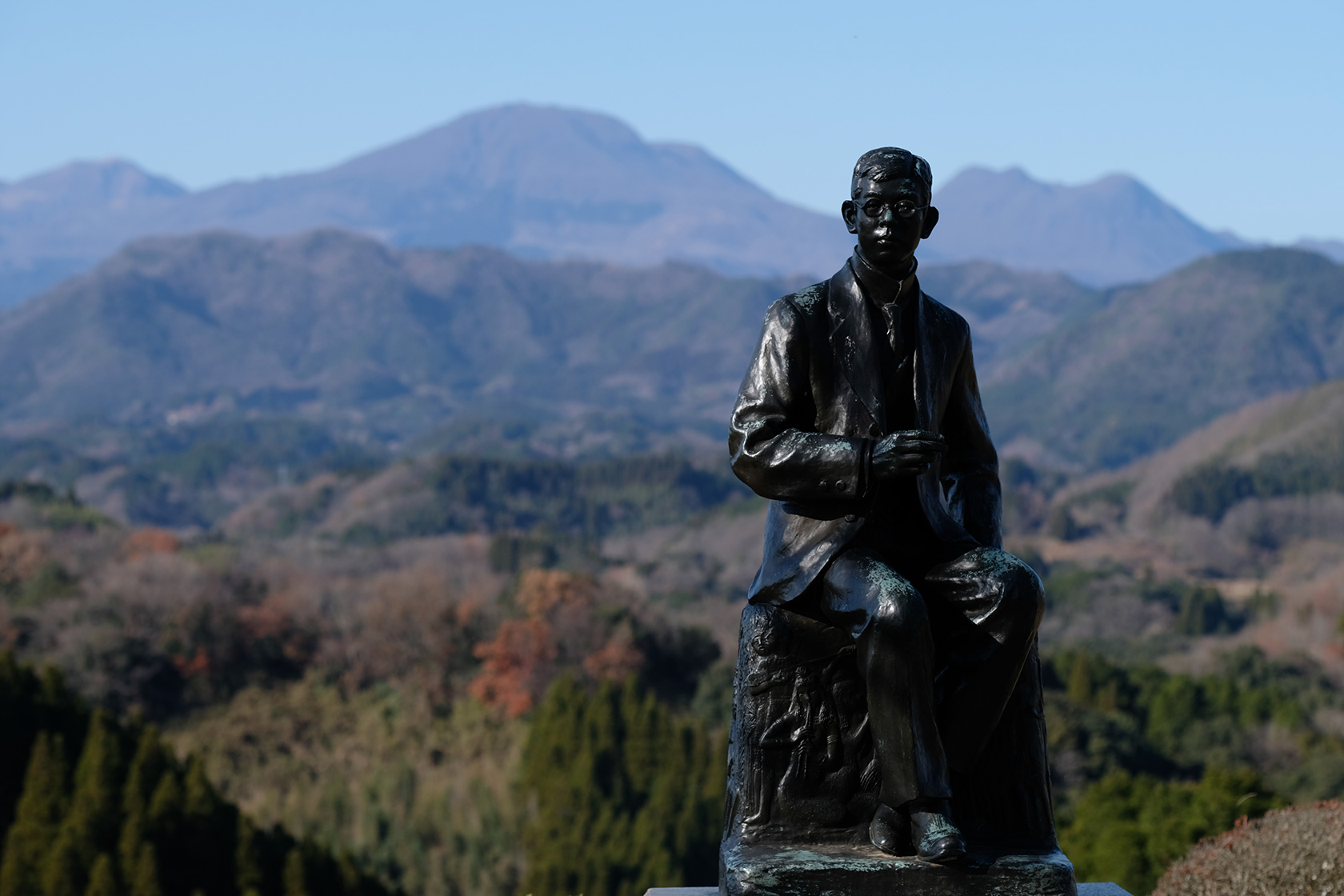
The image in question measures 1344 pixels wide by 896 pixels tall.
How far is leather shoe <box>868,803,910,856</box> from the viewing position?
18.0ft

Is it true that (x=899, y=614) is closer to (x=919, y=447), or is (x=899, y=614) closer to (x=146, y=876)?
(x=919, y=447)

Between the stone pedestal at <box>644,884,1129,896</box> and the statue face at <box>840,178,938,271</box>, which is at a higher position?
the statue face at <box>840,178,938,271</box>

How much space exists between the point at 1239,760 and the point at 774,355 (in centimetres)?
3341

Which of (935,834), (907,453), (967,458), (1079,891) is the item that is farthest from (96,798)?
(907,453)

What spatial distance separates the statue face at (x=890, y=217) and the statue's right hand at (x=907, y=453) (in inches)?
27.0

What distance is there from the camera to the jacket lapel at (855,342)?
581cm

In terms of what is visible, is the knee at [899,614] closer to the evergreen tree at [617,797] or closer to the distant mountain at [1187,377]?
the evergreen tree at [617,797]

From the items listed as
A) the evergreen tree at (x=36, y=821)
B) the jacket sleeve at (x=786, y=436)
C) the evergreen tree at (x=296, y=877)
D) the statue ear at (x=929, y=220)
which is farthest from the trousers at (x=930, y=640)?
the evergreen tree at (x=36, y=821)

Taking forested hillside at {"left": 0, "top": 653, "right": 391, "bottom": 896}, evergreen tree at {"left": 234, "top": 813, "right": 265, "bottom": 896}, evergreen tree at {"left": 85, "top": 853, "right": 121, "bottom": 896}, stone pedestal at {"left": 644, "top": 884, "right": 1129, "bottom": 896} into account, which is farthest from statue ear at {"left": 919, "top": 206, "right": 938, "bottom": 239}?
evergreen tree at {"left": 234, "top": 813, "right": 265, "bottom": 896}

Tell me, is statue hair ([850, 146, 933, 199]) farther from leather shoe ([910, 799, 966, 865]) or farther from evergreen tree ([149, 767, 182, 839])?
evergreen tree ([149, 767, 182, 839])

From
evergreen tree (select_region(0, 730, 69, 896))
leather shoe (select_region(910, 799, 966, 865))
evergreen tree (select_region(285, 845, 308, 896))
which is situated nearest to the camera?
leather shoe (select_region(910, 799, 966, 865))

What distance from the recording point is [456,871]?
1182 inches

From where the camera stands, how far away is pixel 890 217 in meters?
5.76

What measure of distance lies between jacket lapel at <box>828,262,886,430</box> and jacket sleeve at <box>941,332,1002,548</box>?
0.42m
